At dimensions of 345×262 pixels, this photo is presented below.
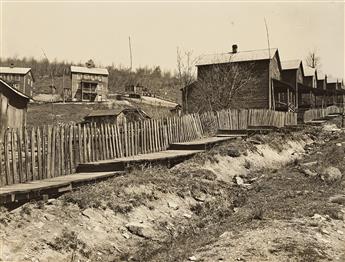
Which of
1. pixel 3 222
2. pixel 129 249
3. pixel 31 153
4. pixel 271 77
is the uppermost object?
pixel 271 77

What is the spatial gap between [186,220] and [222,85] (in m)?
26.9

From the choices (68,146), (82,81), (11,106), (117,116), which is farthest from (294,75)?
(68,146)

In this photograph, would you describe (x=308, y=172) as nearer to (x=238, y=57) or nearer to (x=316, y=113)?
(x=238, y=57)

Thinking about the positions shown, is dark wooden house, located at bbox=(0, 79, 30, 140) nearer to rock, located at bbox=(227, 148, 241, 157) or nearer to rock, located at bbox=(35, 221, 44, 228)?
rock, located at bbox=(227, 148, 241, 157)

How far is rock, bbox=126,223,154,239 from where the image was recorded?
7637mm

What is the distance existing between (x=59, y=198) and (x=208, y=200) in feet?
12.6

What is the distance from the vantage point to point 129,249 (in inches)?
277

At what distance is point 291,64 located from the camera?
1919 inches

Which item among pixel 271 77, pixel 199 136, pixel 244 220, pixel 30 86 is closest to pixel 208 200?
pixel 244 220

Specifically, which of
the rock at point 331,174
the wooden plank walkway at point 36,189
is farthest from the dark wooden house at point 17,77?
the wooden plank walkway at point 36,189

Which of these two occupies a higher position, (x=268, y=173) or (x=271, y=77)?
(x=271, y=77)

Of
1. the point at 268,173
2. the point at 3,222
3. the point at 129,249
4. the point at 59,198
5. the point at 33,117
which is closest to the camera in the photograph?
the point at 3,222

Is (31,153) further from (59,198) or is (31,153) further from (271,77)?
(271,77)

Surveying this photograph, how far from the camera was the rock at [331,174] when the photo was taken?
1175 cm
